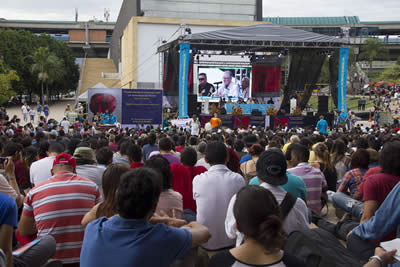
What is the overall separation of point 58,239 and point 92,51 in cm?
7621

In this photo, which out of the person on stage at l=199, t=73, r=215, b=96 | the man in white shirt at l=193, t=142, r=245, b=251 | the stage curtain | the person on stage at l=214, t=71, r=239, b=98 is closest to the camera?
the man in white shirt at l=193, t=142, r=245, b=251

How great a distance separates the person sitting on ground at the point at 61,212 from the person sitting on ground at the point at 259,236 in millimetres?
1480

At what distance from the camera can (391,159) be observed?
3.15 metres

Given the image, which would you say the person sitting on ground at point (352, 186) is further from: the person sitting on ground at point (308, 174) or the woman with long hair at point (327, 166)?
the woman with long hair at point (327, 166)

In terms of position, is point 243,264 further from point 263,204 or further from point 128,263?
point 128,263

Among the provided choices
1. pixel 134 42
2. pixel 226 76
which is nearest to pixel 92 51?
pixel 134 42

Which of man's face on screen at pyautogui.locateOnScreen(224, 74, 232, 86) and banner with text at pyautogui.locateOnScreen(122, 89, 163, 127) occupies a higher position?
man's face on screen at pyautogui.locateOnScreen(224, 74, 232, 86)

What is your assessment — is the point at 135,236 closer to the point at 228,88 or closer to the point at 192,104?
the point at 192,104

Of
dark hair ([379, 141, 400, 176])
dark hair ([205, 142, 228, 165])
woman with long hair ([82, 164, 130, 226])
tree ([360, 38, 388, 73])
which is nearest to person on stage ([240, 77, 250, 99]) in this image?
dark hair ([205, 142, 228, 165])

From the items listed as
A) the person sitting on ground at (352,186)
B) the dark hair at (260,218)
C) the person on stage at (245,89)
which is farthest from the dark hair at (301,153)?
the person on stage at (245,89)

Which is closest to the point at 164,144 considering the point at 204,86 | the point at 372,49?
the point at 204,86

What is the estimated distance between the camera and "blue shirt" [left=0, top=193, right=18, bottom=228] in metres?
2.51

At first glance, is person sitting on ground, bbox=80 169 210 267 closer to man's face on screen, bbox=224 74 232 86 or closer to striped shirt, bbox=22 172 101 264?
striped shirt, bbox=22 172 101 264

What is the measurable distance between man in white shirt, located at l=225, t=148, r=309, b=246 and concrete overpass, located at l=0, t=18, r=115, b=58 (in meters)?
68.1
